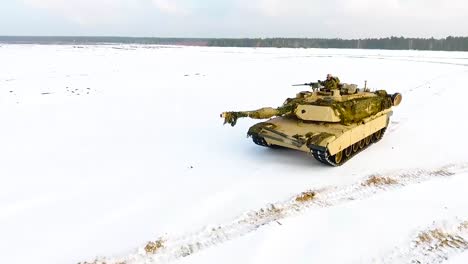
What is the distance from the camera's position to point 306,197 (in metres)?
7.58

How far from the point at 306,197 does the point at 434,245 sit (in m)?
2.24

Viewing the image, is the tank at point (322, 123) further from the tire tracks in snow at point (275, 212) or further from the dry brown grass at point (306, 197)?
the dry brown grass at point (306, 197)

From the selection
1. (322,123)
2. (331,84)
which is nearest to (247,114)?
(322,123)

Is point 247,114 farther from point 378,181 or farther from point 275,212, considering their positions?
point 275,212

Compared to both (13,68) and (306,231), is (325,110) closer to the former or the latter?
(306,231)

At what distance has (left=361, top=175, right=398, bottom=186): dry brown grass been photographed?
8.21 m

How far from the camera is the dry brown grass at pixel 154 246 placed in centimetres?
587

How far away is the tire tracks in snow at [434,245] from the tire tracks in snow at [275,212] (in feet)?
4.94

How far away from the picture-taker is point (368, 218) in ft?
21.9

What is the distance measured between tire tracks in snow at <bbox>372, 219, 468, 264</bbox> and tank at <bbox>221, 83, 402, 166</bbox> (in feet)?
8.93

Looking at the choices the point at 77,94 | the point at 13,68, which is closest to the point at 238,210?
the point at 77,94

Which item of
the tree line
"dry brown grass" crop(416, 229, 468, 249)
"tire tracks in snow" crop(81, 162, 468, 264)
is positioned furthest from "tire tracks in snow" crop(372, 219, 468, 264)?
the tree line

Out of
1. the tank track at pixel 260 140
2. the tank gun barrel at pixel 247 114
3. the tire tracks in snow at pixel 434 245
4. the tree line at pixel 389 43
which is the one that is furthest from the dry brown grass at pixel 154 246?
the tree line at pixel 389 43

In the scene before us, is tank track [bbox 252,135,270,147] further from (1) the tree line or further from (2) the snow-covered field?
(1) the tree line
